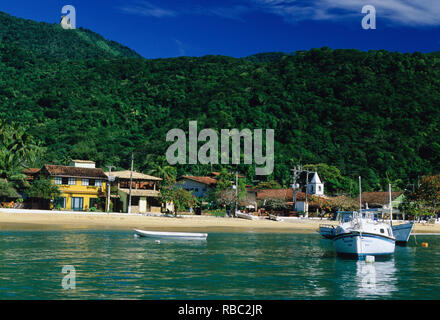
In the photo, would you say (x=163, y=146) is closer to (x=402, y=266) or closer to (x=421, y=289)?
(x=402, y=266)

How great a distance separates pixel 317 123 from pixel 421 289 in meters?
111

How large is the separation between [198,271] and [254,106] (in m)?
116

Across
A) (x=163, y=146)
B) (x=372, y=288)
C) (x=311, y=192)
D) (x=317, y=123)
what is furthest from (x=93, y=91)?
(x=372, y=288)

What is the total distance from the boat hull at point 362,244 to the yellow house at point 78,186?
41.3 m

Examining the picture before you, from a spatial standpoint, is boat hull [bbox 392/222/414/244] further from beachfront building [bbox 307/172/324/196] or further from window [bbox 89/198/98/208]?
beachfront building [bbox 307/172/324/196]

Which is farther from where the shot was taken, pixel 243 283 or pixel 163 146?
pixel 163 146

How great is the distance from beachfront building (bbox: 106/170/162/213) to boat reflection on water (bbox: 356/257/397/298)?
4131 cm

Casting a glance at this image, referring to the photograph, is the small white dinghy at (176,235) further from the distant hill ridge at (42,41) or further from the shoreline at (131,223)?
the distant hill ridge at (42,41)

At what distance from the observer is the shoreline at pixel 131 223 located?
1898 inches

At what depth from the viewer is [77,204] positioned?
6438 centimetres

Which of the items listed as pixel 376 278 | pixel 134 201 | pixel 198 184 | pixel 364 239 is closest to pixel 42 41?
pixel 198 184

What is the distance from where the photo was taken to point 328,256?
110 ft

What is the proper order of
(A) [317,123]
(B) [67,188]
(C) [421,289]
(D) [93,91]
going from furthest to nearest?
(D) [93,91] < (A) [317,123] < (B) [67,188] < (C) [421,289]

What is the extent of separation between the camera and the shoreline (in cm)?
4822
